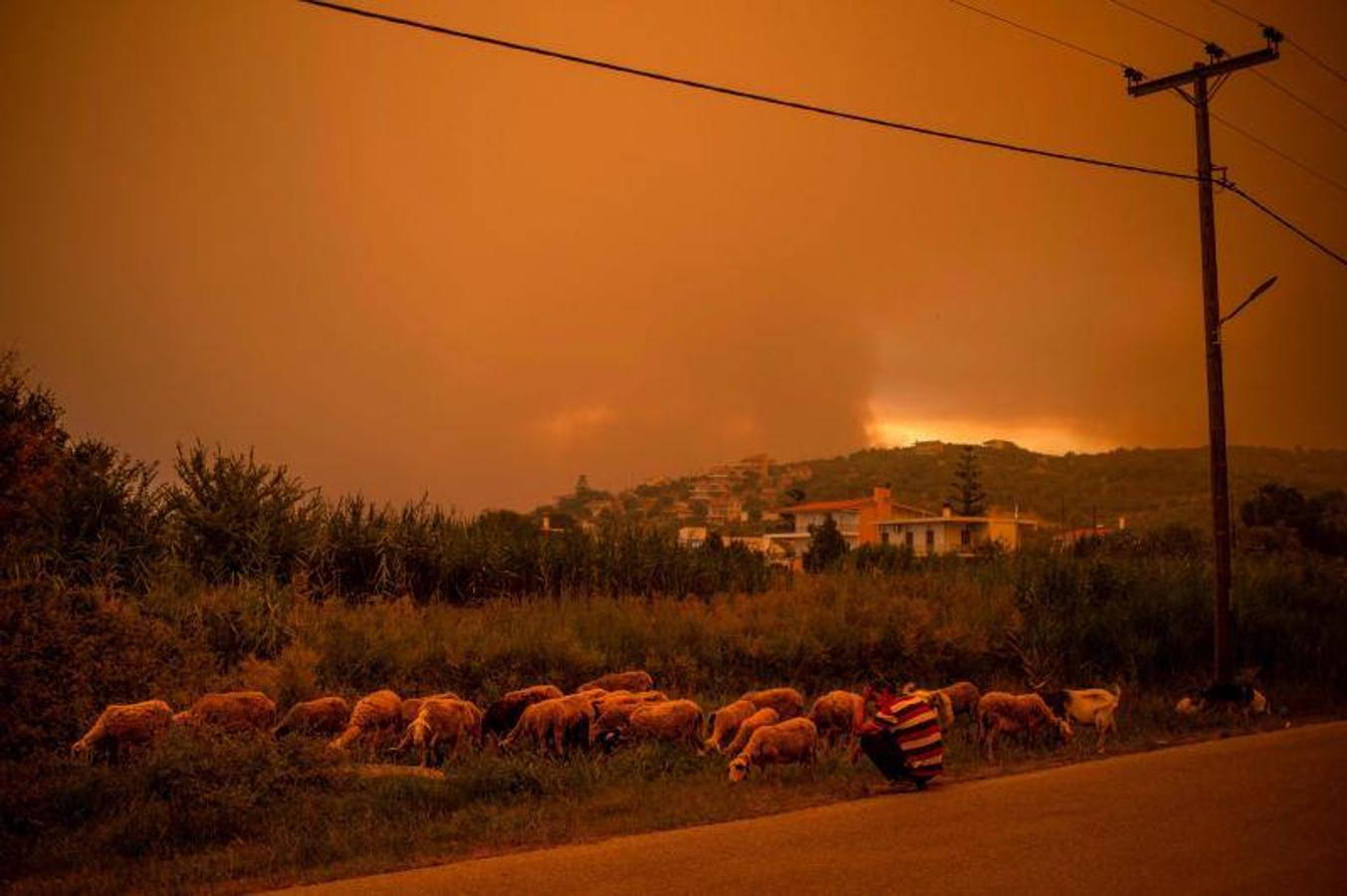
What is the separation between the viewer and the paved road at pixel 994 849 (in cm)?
934

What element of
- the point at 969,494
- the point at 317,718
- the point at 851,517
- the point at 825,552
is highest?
the point at 969,494

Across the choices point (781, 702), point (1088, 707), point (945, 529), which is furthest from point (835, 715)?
point (945, 529)

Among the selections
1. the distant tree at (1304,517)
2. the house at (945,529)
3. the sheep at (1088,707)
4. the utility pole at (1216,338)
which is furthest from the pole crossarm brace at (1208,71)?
the house at (945,529)

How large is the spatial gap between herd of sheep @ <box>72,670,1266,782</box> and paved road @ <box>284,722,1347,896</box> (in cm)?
225

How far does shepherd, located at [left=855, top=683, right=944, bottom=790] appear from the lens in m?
13.2

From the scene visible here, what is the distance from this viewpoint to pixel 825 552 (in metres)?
59.6

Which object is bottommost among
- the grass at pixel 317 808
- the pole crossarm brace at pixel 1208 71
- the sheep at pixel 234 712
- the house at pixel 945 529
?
the grass at pixel 317 808

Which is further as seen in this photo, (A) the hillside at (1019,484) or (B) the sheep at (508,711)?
(A) the hillside at (1019,484)

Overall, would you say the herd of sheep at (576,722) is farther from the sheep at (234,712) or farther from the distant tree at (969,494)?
the distant tree at (969,494)

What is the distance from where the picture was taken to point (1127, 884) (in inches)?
361

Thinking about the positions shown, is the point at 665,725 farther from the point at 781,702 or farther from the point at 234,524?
the point at 234,524

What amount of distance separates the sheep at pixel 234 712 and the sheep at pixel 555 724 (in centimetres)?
330

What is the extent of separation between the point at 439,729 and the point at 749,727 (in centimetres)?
415

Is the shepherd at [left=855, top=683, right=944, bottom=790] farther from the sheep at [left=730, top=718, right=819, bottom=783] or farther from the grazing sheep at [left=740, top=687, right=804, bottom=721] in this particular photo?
the grazing sheep at [left=740, top=687, right=804, bottom=721]
